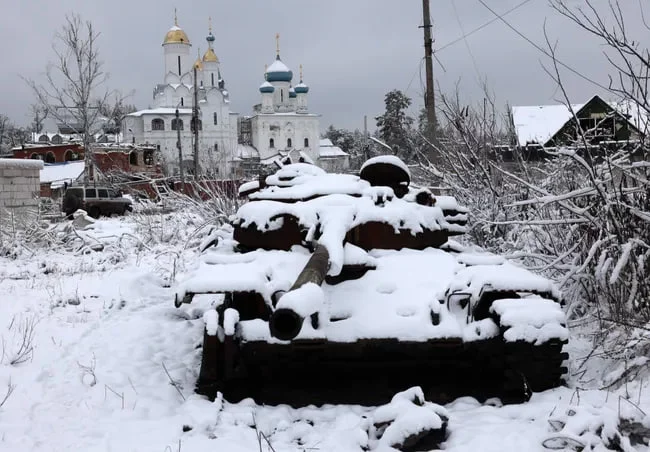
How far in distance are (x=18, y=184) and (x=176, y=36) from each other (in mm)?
44196

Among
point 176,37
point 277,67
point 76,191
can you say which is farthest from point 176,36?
point 76,191

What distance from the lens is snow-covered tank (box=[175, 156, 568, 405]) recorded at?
12.2ft

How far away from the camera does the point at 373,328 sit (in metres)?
3.78

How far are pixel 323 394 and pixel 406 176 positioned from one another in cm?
214

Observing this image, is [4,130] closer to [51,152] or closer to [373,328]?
[51,152]

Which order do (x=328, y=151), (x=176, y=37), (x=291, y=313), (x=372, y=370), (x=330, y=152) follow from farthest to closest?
(x=328, y=151) < (x=330, y=152) < (x=176, y=37) < (x=372, y=370) < (x=291, y=313)

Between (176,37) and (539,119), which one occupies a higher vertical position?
(176,37)

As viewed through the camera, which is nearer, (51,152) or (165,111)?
(51,152)

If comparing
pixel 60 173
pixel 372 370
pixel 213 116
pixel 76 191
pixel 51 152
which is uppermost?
pixel 213 116

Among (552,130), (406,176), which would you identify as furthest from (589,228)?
(552,130)

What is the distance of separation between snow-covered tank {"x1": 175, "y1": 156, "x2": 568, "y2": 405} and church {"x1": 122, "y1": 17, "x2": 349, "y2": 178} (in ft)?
162

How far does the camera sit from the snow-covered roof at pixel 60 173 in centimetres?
3647

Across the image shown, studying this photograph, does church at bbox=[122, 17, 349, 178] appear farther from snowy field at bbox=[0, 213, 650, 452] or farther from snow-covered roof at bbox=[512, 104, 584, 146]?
snowy field at bbox=[0, 213, 650, 452]

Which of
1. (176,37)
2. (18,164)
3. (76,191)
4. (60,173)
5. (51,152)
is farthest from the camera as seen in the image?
(176,37)
